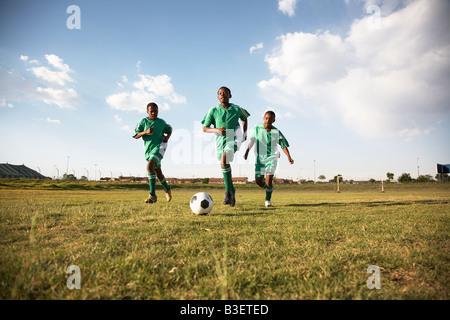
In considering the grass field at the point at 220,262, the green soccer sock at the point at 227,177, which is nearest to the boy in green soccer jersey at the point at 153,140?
the green soccer sock at the point at 227,177

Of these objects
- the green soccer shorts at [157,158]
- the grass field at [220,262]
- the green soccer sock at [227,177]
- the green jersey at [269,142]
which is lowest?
the grass field at [220,262]

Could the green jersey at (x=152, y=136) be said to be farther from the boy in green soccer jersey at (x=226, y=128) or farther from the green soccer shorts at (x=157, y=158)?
the boy in green soccer jersey at (x=226, y=128)

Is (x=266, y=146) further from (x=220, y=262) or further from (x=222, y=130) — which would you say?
(x=220, y=262)

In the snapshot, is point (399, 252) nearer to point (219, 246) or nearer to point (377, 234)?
point (377, 234)

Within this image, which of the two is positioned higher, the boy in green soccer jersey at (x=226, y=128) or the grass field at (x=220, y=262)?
the boy in green soccer jersey at (x=226, y=128)

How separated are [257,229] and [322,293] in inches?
68.9

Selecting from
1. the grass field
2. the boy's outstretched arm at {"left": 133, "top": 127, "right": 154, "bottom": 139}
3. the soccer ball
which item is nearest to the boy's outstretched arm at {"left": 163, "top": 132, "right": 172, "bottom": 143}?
the boy's outstretched arm at {"left": 133, "top": 127, "right": 154, "bottom": 139}

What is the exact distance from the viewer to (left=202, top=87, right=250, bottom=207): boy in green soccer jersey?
638cm

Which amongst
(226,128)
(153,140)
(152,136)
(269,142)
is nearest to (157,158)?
(153,140)

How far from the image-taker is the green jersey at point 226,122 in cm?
648

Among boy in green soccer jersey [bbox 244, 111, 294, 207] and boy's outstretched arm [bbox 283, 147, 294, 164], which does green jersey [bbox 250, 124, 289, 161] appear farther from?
boy's outstretched arm [bbox 283, 147, 294, 164]

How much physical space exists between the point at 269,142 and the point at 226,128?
1.49m

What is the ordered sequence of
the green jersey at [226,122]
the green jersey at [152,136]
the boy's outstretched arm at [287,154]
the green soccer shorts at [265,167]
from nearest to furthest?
1. the green jersey at [226,122]
2. the boy's outstretched arm at [287,154]
3. the green soccer shorts at [265,167]
4. the green jersey at [152,136]
